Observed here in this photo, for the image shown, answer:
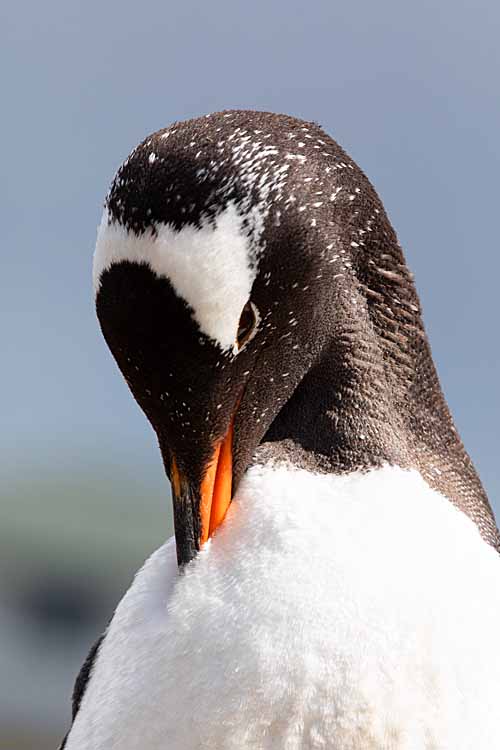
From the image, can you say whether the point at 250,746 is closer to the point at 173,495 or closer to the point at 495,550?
the point at 173,495

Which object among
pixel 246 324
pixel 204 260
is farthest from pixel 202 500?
pixel 204 260

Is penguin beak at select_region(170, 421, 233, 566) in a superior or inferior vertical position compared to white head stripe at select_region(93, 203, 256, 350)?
inferior

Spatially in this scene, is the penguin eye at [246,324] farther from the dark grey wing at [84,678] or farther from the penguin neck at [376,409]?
the dark grey wing at [84,678]

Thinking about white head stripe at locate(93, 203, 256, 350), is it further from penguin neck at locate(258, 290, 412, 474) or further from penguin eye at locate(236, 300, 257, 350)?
penguin neck at locate(258, 290, 412, 474)

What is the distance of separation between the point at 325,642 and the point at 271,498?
0.32 m

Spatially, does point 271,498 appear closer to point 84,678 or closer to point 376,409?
point 376,409

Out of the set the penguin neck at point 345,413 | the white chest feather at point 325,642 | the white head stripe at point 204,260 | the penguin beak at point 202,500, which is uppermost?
the white head stripe at point 204,260

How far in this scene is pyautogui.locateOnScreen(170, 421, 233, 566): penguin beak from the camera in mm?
2428

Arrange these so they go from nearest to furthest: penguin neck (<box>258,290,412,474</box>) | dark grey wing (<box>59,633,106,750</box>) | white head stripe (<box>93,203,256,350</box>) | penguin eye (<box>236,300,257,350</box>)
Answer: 1. white head stripe (<box>93,203,256,350</box>)
2. penguin eye (<box>236,300,257,350</box>)
3. penguin neck (<box>258,290,412,474</box>)
4. dark grey wing (<box>59,633,106,750</box>)

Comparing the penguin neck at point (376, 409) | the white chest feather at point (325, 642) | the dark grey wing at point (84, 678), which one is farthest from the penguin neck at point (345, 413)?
the dark grey wing at point (84, 678)

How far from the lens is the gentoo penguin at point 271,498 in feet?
7.41

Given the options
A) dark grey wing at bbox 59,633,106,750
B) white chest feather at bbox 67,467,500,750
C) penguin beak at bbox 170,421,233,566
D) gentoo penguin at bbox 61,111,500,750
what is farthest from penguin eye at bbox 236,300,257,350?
dark grey wing at bbox 59,633,106,750

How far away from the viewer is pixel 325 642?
226 centimetres

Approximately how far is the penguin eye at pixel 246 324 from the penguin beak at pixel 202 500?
6.8 inches
